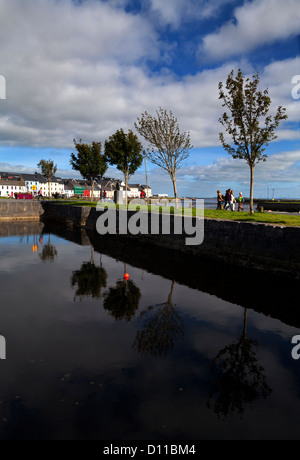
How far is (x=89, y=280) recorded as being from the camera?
10477mm

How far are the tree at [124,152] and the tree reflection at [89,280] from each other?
66.4 ft

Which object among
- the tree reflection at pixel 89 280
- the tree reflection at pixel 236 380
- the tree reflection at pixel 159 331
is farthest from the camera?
the tree reflection at pixel 89 280

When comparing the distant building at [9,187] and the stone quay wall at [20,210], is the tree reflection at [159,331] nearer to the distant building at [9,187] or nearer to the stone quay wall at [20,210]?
the stone quay wall at [20,210]

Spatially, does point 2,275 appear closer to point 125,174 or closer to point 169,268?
point 169,268

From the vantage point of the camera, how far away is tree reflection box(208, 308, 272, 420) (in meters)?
4.03

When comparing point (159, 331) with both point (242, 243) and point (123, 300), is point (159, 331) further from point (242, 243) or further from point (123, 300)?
point (242, 243)

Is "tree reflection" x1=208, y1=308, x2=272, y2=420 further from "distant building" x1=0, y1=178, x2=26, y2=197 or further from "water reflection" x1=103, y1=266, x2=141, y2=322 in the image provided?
"distant building" x1=0, y1=178, x2=26, y2=197

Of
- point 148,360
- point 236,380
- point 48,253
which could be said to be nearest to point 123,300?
point 148,360

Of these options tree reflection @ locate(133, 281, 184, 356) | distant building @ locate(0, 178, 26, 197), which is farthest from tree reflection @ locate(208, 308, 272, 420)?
distant building @ locate(0, 178, 26, 197)

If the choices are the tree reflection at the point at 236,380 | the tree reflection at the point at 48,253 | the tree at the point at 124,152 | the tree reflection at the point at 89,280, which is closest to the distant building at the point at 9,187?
the tree at the point at 124,152

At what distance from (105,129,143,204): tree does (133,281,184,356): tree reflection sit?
24.9 metres

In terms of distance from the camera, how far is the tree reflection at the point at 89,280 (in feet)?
29.7

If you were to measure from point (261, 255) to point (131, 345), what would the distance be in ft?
23.8

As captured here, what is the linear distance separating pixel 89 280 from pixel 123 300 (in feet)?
8.25
